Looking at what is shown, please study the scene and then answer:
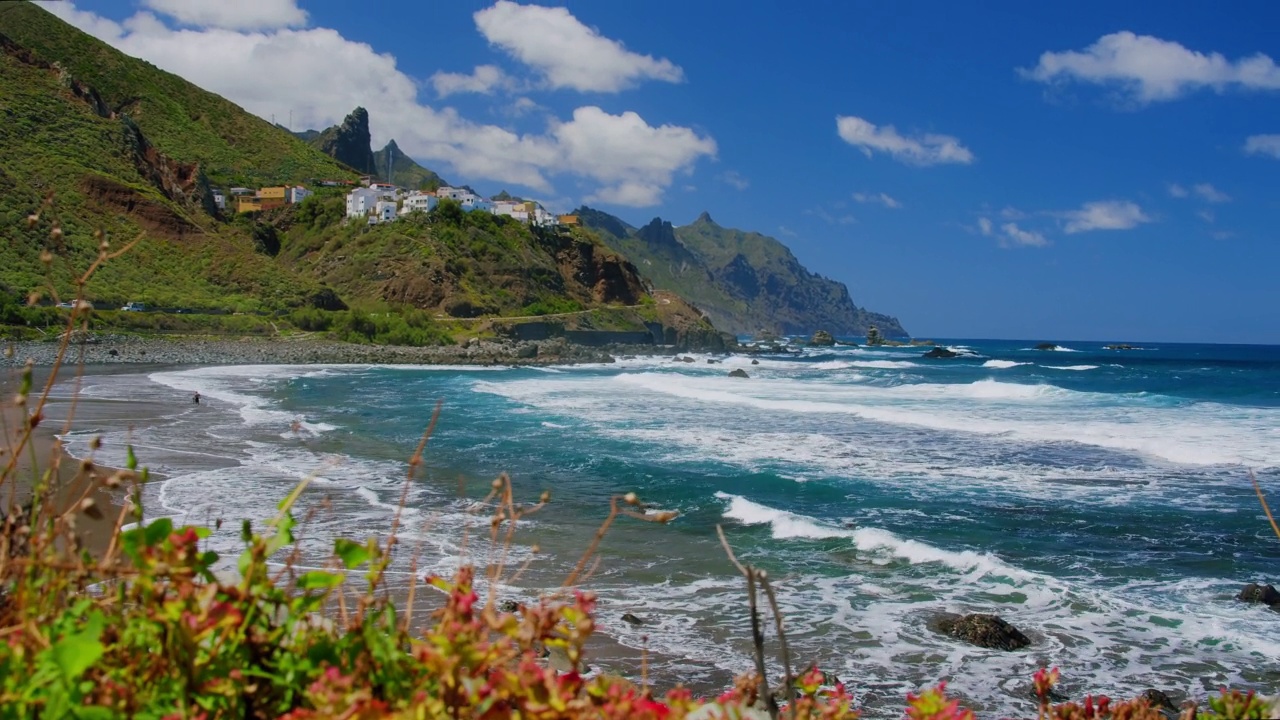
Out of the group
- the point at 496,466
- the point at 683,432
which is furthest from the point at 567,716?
the point at 683,432

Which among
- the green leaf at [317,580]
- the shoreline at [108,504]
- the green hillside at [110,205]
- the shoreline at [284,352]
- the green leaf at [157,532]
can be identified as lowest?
the shoreline at [108,504]

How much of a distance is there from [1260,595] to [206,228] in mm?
95507

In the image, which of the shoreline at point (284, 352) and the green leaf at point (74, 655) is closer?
the green leaf at point (74, 655)

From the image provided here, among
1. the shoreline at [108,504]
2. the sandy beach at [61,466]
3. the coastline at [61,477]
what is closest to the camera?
the sandy beach at [61,466]

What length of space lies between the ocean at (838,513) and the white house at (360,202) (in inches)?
3072

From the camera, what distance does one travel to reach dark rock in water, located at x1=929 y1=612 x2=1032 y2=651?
836 cm

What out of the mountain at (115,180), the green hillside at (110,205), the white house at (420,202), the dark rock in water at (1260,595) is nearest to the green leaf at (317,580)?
the dark rock in water at (1260,595)

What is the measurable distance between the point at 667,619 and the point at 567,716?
7.57 m

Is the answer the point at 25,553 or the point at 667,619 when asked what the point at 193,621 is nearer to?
the point at 25,553

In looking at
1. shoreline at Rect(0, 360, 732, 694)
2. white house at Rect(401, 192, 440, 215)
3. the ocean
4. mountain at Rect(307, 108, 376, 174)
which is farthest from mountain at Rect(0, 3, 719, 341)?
the ocean

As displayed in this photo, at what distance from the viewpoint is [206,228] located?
88.7 meters

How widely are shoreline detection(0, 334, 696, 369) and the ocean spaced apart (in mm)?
19495

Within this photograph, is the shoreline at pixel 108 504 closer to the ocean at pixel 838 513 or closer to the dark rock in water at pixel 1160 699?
the ocean at pixel 838 513

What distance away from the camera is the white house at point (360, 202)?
10662 cm
